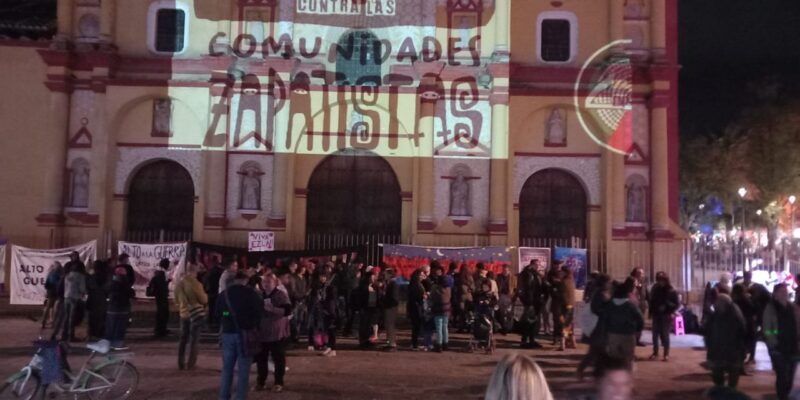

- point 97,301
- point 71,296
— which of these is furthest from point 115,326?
point 97,301

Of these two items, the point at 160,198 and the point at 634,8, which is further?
the point at 160,198

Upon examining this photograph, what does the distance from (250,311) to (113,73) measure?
16998 millimetres

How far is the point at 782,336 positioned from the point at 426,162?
48.3 ft

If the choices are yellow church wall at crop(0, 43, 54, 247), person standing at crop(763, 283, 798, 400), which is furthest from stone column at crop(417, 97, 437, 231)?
person standing at crop(763, 283, 798, 400)

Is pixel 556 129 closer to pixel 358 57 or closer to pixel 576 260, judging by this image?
pixel 576 260

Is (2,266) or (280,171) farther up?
(280,171)

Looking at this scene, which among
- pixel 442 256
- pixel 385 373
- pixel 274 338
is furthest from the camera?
pixel 442 256

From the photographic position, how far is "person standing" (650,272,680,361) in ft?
48.3

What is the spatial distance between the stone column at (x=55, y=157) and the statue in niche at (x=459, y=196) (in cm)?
1236

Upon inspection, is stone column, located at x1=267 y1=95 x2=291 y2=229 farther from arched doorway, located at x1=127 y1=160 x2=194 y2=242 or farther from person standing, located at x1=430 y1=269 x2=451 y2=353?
person standing, located at x1=430 y1=269 x2=451 y2=353

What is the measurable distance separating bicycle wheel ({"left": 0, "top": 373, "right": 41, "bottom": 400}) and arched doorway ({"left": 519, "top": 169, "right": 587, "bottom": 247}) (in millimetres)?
17009

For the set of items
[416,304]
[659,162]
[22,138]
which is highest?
[22,138]

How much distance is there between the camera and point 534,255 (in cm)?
2256

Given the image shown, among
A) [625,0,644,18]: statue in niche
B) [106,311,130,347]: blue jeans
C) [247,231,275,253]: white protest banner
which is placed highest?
[625,0,644,18]: statue in niche
